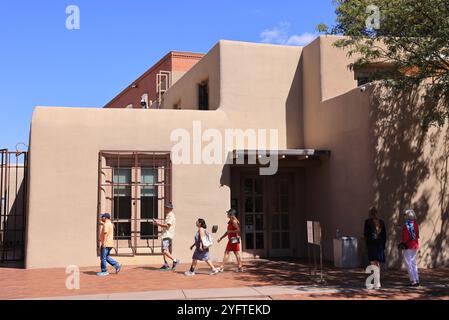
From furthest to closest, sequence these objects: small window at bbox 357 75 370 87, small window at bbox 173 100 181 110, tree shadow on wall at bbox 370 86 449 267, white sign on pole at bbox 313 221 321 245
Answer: small window at bbox 173 100 181 110, small window at bbox 357 75 370 87, tree shadow on wall at bbox 370 86 449 267, white sign on pole at bbox 313 221 321 245

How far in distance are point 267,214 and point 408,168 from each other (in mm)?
4493

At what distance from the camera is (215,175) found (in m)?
14.0

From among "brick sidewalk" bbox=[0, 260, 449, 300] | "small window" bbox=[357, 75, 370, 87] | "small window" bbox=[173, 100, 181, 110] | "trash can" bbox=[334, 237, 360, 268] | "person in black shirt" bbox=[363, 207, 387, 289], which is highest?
"small window" bbox=[173, 100, 181, 110]

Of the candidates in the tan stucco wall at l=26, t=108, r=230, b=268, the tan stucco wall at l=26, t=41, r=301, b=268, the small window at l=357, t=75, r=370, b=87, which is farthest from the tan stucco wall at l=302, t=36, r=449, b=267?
the tan stucco wall at l=26, t=108, r=230, b=268

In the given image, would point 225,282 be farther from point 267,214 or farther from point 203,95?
point 203,95

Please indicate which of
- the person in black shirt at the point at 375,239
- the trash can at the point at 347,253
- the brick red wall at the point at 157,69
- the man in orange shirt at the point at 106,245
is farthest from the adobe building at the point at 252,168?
the brick red wall at the point at 157,69

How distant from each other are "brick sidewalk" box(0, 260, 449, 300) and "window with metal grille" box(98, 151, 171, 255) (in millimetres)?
1220

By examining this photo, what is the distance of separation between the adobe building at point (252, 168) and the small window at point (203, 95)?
0.52 meters

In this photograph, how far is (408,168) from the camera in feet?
40.9

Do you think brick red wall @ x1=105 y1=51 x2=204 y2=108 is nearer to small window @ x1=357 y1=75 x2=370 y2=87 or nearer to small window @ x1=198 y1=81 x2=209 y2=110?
small window @ x1=198 y1=81 x2=209 y2=110

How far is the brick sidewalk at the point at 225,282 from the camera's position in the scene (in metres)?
8.92

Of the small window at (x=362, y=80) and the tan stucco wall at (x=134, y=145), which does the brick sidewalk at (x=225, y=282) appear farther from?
the small window at (x=362, y=80)

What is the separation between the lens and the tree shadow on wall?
12.2 meters
